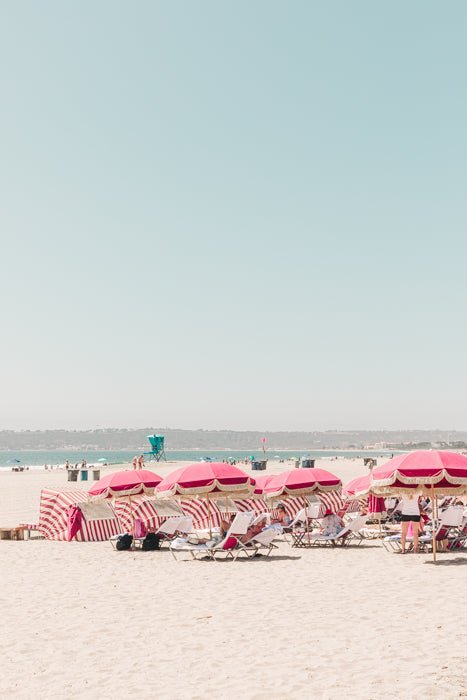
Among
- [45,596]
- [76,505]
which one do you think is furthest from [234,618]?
[76,505]

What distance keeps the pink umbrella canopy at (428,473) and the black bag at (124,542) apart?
6.03 m

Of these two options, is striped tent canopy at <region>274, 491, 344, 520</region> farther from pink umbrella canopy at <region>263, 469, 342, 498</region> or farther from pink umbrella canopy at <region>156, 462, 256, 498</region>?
pink umbrella canopy at <region>156, 462, 256, 498</region>

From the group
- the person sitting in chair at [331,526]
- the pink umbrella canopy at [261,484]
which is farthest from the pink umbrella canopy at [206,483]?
the person sitting in chair at [331,526]

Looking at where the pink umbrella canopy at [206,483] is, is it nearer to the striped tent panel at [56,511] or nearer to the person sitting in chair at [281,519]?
the person sitting in chair at [281,519]

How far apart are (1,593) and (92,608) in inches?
84.2

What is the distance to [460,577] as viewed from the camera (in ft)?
42.0

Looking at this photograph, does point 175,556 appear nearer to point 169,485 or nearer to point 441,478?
point 169,485

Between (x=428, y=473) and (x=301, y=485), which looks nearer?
(x=428, y=473)

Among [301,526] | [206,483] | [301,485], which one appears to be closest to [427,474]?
[301,485]

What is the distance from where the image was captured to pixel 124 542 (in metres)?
17.0

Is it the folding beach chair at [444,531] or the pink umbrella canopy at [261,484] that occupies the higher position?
the pink umbrella canopy at [261,484]

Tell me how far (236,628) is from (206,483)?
6.65m

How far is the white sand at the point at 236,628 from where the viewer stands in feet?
22.9

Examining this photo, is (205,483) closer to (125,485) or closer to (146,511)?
(125,485)
